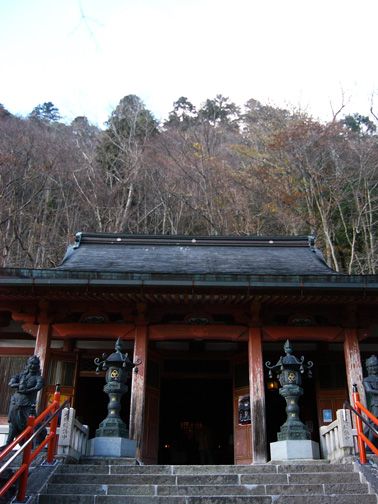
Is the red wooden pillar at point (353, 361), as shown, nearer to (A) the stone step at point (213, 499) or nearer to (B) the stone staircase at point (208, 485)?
(B) the stone staircase at point (208, 485)

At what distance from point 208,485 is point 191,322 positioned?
3.99m

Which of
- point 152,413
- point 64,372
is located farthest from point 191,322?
point 64,372

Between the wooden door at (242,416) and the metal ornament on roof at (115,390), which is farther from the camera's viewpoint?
the wooden door at (242,416)

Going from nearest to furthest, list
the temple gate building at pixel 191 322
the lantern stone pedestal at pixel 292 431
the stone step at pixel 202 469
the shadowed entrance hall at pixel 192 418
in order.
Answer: the stone step at pixel 202 469, the lantern stone pedestal at pixel 292 431, the temple gate building at pixel 191 322, the shadowed entrance hall at pixel 192 418

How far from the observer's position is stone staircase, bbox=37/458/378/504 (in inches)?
199

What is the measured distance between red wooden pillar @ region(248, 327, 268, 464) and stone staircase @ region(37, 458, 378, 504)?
7.14ft

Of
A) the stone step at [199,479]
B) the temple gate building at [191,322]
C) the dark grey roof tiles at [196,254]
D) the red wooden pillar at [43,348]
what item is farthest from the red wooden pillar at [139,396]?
the stone step at [199,479]

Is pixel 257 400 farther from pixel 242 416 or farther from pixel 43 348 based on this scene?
pixel 43 348

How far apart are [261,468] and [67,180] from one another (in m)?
19.9

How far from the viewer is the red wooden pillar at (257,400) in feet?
26.4

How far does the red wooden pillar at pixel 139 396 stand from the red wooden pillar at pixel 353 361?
3.86 metres

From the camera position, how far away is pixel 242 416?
375 inches

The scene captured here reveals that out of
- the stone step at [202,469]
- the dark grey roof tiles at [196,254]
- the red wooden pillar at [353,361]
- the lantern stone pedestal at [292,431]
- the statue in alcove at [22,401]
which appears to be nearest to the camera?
the stone step at [202,469]

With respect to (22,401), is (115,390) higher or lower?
higher
